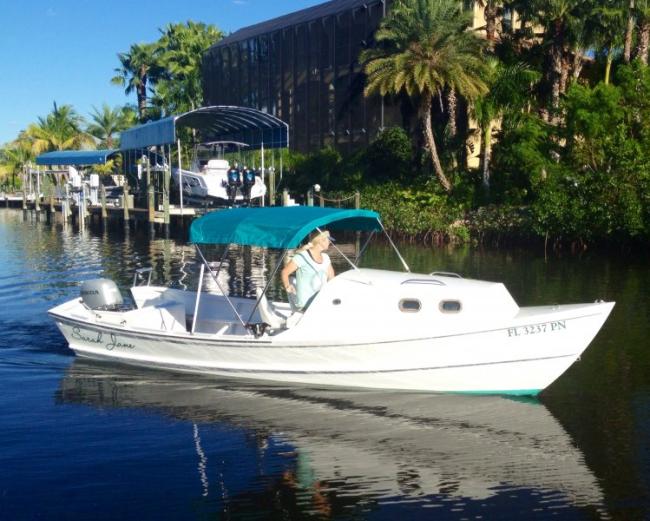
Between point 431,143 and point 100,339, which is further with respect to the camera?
point 431,143

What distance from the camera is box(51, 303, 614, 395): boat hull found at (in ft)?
38.0

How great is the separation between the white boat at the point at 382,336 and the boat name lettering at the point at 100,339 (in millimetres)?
201

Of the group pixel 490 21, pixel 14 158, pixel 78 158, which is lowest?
pixel 78 158

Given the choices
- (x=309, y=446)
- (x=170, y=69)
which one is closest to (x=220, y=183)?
(x=309, y=446)

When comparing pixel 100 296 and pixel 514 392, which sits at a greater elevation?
pixel 100 296

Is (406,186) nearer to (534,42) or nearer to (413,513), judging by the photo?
(534,42)

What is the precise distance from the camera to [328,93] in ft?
188

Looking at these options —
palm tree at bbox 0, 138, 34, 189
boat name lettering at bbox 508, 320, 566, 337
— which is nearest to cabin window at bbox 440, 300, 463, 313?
boat name lettering at bbox 508, 320, 566, 337

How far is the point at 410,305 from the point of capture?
40.0ft

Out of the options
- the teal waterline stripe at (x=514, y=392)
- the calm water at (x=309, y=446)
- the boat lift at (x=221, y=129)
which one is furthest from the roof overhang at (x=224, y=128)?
the teal waterline stripe at (x=514, y=392)

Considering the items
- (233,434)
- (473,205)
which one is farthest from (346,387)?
(473,205)

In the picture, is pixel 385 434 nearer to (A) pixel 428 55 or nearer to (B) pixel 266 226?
(B) pixel 266 226

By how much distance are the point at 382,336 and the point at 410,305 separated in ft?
2.11

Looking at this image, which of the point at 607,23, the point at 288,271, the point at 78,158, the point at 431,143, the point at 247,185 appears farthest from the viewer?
the point at 78,158
